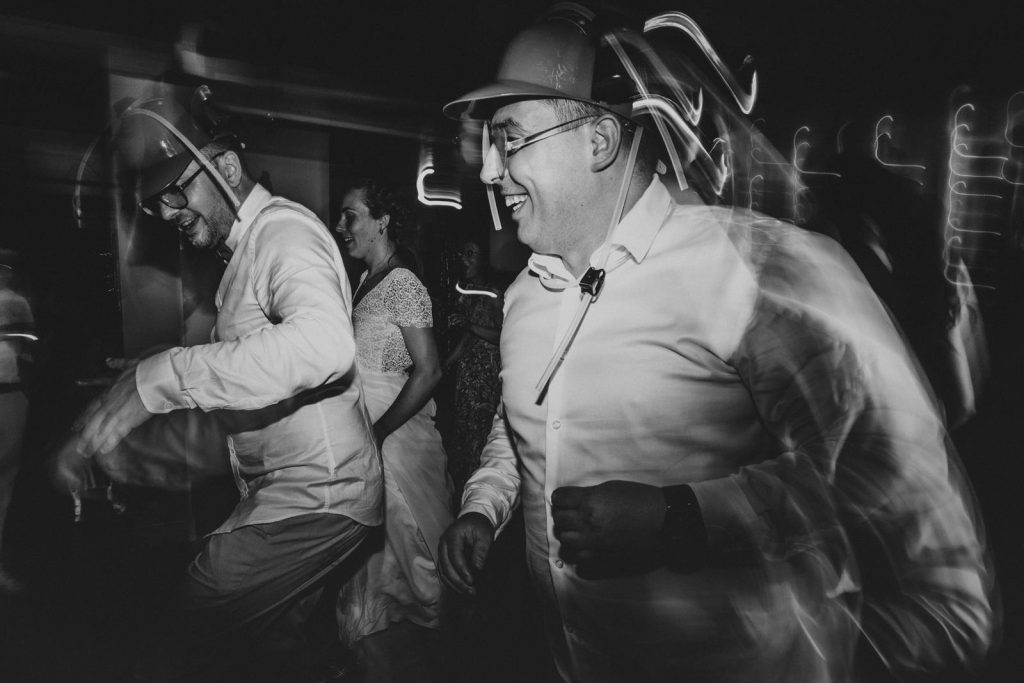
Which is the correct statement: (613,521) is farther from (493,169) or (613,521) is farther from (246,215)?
(246,215)

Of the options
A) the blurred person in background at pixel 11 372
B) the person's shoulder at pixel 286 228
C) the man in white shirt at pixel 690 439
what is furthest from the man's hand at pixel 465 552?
the blurred person in background at pixel 11 372

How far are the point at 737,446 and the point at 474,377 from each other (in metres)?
2.43

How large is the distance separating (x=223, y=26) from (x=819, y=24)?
584 cm

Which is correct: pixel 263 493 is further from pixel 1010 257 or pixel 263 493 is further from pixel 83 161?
pixel 1010 257

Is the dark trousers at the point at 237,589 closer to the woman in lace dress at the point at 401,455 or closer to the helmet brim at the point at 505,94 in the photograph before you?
the woman in lace dress at the point at 401,455

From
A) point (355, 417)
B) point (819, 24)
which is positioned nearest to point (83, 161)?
point (355, 417)

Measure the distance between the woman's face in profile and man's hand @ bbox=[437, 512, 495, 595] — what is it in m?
2.08

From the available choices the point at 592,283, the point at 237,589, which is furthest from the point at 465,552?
the point at 237,589

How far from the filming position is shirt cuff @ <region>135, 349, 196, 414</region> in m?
1.54

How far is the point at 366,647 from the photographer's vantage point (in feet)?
10.5

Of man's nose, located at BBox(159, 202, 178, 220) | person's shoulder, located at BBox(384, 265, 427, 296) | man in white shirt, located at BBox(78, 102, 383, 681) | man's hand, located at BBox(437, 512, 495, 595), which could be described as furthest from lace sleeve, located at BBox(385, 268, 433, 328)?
man's hand, located at BBox(437, 512, 495, 595)

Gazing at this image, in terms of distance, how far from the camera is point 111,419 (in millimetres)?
1532

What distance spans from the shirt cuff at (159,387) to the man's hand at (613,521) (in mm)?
1100

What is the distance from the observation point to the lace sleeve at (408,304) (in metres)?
2.96
